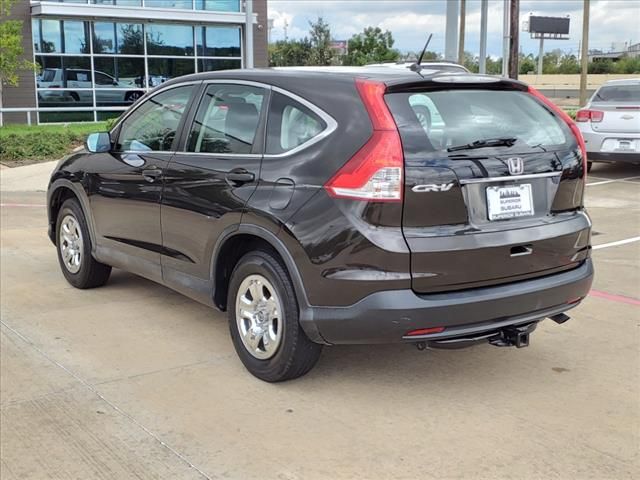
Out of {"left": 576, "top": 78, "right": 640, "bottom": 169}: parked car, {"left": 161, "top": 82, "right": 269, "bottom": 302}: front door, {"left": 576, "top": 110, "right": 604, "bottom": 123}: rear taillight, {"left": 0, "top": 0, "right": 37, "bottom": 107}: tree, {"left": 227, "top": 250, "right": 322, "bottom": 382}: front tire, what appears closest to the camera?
{"left": 227, "top": 250, "right": 322, "bottom": 382}: front tire

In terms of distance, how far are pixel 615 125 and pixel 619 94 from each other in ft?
2.77

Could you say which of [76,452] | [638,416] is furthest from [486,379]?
[76,452]

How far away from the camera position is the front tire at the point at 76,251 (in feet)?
20.0

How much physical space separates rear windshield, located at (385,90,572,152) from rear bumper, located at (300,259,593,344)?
2.50ft

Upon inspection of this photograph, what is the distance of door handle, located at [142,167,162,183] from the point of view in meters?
5.03

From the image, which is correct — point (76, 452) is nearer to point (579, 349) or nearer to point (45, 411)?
point (45, 411)

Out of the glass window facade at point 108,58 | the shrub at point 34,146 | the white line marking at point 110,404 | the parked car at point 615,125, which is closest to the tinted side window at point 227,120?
the white line marking at point 110,404

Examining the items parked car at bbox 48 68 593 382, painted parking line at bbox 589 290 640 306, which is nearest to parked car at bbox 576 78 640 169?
painted parking line at bbox 589 290 640 306

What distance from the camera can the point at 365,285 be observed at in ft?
11.9

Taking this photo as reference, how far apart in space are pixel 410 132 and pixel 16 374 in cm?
281

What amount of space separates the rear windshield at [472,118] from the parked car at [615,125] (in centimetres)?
864

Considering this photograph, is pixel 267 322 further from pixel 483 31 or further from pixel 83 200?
pixel 483 31

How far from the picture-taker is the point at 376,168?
361 cm

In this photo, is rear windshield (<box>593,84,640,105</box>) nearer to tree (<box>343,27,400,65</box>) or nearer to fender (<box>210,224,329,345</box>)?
fender (<box>210,224,329,345</box>)
